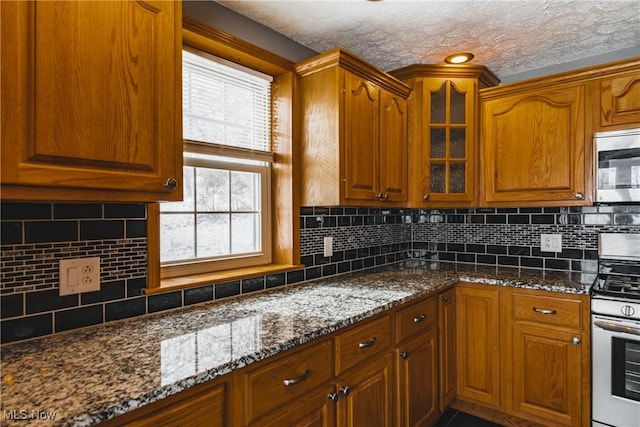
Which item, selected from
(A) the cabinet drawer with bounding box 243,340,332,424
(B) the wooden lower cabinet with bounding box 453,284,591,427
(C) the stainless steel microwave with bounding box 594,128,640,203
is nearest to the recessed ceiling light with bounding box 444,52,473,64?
(C) the stainless steel microwave with bounding box 594,128,640,203

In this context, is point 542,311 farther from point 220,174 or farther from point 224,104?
point 224,104

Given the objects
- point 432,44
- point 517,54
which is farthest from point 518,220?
point 432,44

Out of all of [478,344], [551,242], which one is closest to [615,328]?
[478,344]

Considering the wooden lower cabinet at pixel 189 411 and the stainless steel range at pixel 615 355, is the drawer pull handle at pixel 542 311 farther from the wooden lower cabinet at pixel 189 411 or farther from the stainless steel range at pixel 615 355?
the wooden lower cabinet at pixel 189 411

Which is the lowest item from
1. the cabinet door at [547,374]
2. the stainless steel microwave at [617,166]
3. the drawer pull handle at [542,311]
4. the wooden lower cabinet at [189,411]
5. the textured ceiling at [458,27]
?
the cabinet door at [547,374]

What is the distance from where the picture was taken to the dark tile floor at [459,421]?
2.22 m

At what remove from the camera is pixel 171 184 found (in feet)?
4.00

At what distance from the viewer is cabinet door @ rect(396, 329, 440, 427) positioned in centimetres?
184

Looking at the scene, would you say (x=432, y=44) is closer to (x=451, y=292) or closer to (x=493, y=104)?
(x=493, y=104)

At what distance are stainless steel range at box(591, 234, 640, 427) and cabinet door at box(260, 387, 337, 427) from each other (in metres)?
1.46

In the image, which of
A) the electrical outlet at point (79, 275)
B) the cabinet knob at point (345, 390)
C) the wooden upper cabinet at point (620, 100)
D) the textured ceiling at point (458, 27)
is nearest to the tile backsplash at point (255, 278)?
the electrical outlet at point (79, 275)

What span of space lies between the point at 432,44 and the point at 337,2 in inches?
29.7

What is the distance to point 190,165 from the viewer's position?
1.75 metres

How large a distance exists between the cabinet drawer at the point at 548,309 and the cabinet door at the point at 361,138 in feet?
3.46
